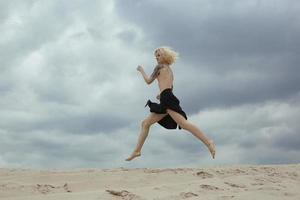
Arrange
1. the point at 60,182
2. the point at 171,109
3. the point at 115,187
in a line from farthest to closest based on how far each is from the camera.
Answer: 1. the point at 171,109
2. the point at 60,182
3. the point at 115,187

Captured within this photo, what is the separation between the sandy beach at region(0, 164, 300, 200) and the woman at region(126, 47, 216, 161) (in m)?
0.96

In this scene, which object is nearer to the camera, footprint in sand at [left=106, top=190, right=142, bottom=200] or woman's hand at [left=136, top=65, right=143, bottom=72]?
footprint in sand at [left=106, top=190, right=142, bottom=200]

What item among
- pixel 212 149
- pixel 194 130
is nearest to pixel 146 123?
pixel 194 130

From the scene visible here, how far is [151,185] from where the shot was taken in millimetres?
6363

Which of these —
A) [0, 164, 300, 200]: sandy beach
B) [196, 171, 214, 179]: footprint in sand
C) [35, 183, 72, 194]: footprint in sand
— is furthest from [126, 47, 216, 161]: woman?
[35, 183, 72, 194]: footprint in sand

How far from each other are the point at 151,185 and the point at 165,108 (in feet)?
7.78

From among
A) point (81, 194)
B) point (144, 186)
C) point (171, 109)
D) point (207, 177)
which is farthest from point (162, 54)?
point (81, 194)

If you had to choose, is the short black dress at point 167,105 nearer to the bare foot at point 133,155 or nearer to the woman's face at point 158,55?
the woman's face at point 158,55

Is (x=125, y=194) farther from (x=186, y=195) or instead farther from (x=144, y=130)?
(x=144, y=130)

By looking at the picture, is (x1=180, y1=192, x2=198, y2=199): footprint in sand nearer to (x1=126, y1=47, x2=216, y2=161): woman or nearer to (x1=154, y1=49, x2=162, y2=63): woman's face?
(x1=126, y1=47, x2=216, y2=161): woman

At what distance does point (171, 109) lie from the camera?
854cm

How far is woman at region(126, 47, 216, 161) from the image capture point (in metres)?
8.51

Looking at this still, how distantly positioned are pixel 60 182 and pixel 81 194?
47.6 inches

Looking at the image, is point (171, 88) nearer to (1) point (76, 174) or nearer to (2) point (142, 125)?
(2) point (142, 125)
